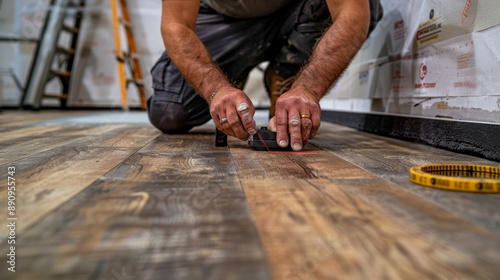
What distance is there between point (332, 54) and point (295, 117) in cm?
32

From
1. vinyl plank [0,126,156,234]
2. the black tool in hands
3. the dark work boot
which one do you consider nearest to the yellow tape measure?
the black tool in hands

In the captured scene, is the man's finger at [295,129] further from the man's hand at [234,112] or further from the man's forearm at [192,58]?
the man's forearm at [192,58]

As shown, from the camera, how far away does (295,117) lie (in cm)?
124

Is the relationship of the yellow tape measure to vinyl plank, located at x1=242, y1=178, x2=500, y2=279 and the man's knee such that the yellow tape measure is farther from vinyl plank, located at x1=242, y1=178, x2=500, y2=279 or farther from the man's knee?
the man's knee

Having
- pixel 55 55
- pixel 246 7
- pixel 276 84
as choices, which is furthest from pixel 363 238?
pixel 55 55

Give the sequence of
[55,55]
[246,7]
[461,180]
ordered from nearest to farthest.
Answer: [461,180]
[246,7]
[55,55]

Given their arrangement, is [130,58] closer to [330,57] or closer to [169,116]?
[169,116]

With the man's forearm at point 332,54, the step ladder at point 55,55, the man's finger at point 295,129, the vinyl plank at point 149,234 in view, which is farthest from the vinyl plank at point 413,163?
the step ladder at point 55,55

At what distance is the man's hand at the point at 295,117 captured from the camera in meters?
1.25

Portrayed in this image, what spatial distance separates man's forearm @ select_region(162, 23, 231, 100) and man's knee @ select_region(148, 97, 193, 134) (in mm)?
483

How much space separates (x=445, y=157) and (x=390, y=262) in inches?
36.2

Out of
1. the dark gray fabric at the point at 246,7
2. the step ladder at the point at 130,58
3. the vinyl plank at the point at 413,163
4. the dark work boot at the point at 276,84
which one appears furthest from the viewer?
the step ladder at the point at 130,58

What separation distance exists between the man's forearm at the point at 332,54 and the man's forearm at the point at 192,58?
0.29 m

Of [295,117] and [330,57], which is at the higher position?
[330,57]
